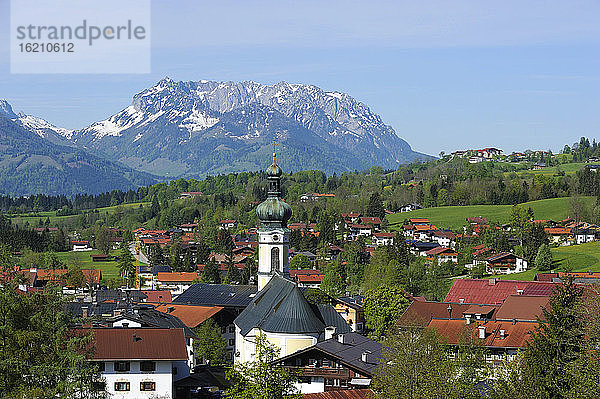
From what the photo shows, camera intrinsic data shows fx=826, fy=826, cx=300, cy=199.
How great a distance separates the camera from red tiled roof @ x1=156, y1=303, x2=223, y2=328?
242ft

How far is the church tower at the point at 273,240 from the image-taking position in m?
67.7

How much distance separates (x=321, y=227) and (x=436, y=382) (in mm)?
117242

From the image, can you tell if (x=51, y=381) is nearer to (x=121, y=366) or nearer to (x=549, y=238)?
(x=121, y=366)

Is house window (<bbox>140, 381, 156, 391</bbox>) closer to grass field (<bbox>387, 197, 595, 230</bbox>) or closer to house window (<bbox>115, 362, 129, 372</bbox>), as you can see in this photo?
house window (<bbox>115, 362, 129, 372</bbox>)

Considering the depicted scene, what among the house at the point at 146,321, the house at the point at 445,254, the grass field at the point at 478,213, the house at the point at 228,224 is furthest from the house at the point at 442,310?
the house at the point at 228,224

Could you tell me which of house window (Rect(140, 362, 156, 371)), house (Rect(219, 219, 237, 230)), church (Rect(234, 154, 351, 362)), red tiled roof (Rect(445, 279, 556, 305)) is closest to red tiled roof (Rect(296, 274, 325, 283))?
red tiled roof (Rect(445, 279, 556, 305))

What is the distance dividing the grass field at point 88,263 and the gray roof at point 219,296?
151 feet

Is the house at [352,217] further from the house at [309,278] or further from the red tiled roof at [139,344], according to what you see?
the red tiled roof at [139,344]

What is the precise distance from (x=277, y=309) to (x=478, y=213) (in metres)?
113

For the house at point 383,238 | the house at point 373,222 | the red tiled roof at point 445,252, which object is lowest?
the red tiled roof at point 445,252

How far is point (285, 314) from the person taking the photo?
54.4 m

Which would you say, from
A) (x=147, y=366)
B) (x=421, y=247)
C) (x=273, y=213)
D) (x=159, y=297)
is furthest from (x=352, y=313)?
(x=421, y=247)

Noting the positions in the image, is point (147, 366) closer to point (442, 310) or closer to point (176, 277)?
point (442, 310)

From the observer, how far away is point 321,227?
5851 inches
